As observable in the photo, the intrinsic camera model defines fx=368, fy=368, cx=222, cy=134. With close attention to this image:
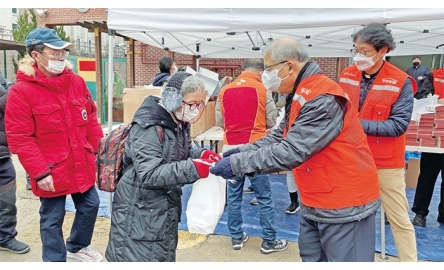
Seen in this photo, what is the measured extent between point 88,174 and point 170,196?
41.6 inches

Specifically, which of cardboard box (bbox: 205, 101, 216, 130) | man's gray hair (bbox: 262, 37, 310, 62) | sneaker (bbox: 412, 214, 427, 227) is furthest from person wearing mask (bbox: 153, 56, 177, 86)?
sneaker (bbox: 412, 214, 427, 227)

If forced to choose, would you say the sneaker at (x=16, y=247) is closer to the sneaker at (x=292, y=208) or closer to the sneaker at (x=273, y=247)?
the sneaker at (x=273, y=247)

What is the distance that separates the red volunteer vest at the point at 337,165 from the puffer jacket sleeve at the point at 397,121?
73 centimetres

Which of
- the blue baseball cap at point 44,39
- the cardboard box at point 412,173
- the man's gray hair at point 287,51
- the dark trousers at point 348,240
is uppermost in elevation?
the blue baseball cap at point 44,39

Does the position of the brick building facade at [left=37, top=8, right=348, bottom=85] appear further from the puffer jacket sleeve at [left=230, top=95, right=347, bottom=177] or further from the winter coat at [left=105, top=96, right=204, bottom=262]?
the puffer jacket sleeve at [left=230, top=95, right=347, bottom=177]

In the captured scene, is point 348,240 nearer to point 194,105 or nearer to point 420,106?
point 194,105

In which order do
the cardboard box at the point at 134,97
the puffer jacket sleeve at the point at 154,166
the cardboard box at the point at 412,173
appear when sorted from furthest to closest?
1. the cardboard box at the point at 412,173
2. the cardboard box at the point at 134,97
3. the puffer jacket sleeve at the point at 154,166

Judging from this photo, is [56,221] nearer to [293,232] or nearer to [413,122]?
[293,232]

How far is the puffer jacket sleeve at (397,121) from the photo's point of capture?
8.23ft

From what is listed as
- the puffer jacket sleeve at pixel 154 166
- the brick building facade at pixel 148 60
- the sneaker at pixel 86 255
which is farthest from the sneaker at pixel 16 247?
the brick building facade at pixel 148 60

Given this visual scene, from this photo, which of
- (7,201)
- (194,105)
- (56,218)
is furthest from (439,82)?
(7,201)

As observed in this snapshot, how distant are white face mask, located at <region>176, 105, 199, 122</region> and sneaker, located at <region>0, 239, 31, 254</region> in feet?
7.96

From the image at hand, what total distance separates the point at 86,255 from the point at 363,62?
2.73 meters

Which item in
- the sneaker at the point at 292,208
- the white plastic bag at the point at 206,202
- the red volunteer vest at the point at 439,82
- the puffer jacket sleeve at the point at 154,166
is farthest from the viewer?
the red volunteer vest at the point at 439,82
